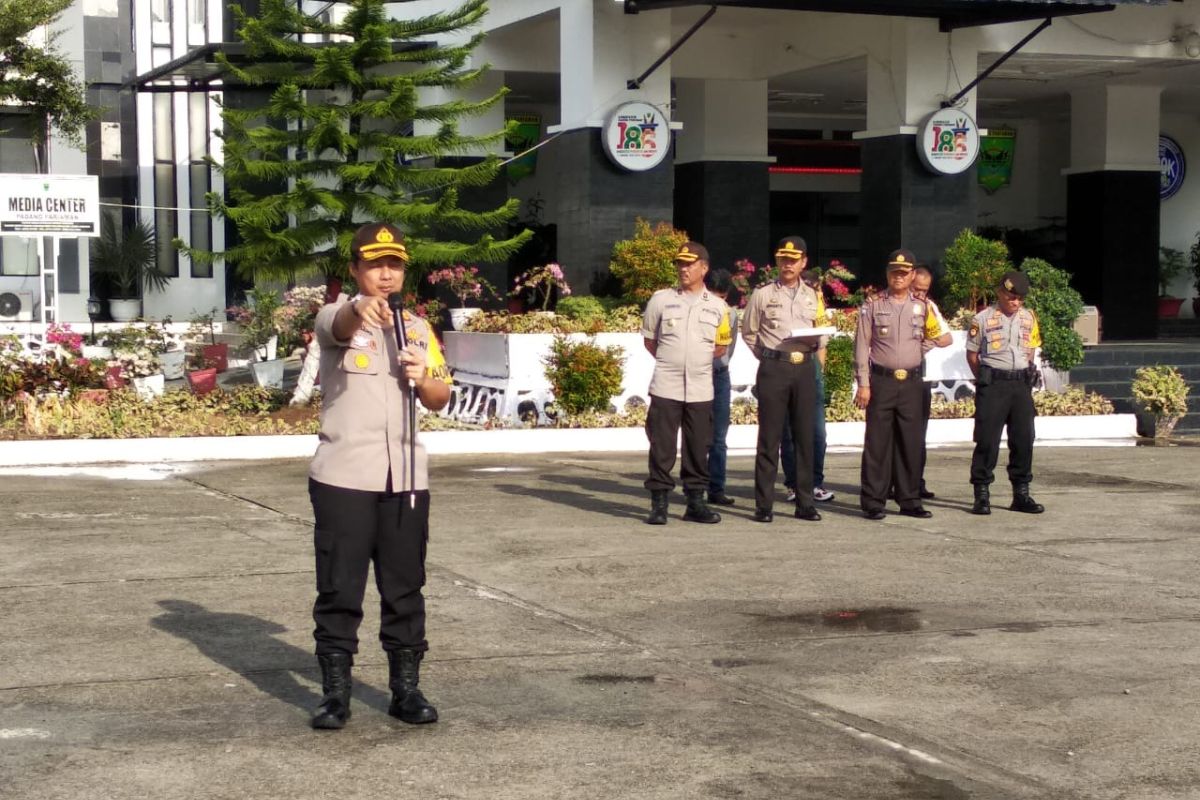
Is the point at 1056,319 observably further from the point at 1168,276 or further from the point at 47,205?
the point at 47,205

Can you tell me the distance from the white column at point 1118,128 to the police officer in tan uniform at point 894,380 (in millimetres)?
15787

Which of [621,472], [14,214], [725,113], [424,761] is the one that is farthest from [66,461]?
[725,113]

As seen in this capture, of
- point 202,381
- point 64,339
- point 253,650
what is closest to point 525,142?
point 202,381

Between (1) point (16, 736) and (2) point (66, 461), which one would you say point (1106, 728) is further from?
(2) point (66, 461)

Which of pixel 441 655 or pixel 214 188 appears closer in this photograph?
pixel 441 655

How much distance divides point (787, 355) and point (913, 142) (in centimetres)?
1076

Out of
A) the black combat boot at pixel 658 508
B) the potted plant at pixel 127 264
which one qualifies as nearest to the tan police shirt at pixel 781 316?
the black combat boot at pixel 658 508

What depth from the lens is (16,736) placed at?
587 cm

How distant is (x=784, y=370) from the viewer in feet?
37.1

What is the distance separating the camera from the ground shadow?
6555 millimetres

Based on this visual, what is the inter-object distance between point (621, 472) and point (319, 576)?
8.38m

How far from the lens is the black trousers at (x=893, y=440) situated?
1140cm

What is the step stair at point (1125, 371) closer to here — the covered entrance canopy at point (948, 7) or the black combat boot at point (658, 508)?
the covered entrance canopy at point (948, 7)

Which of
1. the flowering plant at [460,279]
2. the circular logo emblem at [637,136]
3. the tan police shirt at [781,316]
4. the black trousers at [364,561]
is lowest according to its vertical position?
the black trousers at [364,561]
